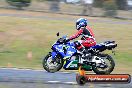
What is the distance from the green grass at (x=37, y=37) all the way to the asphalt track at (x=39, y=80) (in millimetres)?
3454

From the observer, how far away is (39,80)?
15320 mm

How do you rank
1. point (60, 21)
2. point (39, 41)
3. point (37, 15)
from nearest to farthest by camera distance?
point (39, 41) → point (60, 21) → point (37, 15)

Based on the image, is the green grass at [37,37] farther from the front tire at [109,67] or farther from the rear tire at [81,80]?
the rear tire at [81,80]

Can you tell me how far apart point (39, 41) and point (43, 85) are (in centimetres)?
1113

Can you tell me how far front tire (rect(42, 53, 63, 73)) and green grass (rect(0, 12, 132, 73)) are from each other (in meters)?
3.85

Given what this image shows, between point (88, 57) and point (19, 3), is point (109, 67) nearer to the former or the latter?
point (88, 57)

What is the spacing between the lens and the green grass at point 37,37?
22138 millimetres

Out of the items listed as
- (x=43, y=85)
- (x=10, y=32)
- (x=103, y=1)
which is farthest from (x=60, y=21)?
(x=43, y=85)

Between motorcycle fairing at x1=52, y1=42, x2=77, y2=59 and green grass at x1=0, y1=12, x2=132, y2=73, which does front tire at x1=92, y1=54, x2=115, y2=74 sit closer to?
motorcycle fairing at x1=52, y1=42, x2=77, y2=59

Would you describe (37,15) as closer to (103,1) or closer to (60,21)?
(60,21)

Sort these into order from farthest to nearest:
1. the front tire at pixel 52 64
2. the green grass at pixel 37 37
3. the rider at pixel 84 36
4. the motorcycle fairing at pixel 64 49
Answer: the green grass at pixel 37 37 → the front tire at pixel 52 64 → the motorcycle fairing at pixel 64 49 → the rider at pixel 84 36

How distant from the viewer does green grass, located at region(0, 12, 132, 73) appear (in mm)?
22138

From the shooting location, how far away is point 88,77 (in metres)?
14.1

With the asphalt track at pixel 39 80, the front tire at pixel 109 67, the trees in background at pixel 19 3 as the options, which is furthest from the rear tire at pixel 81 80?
the trees in background at pixel 19 3
